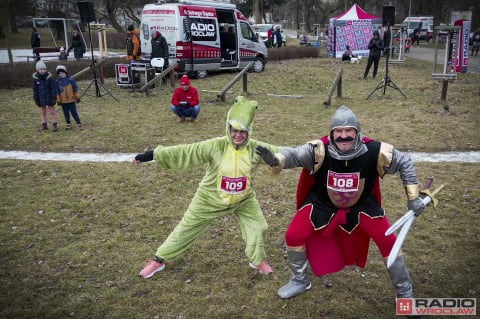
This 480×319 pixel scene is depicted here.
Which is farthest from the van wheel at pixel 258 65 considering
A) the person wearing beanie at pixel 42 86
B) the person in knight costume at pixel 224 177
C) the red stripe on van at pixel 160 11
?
the person in knight costume at pixel 224 177

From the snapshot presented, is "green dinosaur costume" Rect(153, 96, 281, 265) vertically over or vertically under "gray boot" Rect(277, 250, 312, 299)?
over

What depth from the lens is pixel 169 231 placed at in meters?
5.40

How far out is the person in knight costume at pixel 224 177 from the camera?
3932 millimetres

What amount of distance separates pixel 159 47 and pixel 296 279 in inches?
525

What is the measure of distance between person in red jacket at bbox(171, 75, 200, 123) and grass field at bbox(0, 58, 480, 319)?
1.42 feet

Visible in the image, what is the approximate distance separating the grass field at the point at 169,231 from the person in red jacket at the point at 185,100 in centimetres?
43

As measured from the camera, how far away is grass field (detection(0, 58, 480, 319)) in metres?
4.00

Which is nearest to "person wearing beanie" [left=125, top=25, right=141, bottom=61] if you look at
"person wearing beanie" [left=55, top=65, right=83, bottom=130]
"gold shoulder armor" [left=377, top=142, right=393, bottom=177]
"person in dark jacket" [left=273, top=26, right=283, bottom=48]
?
"person wearing beanie" [left=55, top=65, right=83, bottom=130]

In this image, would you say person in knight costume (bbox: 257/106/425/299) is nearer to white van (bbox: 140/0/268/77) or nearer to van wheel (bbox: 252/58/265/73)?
white van (bbox: 140/0/268/77)

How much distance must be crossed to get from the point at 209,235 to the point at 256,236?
1.26m

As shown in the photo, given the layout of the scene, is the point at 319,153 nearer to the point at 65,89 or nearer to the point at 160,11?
the point at 65,89

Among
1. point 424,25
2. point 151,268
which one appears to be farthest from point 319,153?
point 424,25

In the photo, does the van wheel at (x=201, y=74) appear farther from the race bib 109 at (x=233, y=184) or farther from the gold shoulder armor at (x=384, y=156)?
the gold shoulder armor at (x=384, y=156)

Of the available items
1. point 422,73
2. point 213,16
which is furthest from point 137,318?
point 422,73
